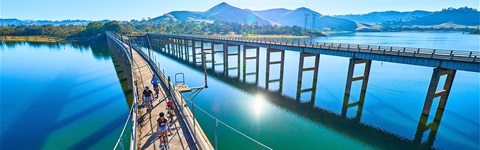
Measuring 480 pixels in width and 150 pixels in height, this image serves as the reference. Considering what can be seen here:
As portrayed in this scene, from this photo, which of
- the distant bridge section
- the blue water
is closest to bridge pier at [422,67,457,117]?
the distant bridge section

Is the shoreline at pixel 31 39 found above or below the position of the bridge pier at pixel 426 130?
above

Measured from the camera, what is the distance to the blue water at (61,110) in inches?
803

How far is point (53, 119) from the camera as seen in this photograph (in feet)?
81.3

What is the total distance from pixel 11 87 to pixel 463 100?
69570 millimetres

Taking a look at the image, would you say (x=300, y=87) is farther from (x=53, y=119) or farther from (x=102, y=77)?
(x=102, y=77)

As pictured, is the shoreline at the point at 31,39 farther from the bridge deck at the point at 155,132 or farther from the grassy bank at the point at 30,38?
the bridge deck at the point at 155,132

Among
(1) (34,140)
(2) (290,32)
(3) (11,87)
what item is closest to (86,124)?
(1) (34,140)

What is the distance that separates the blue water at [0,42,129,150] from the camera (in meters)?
20.4

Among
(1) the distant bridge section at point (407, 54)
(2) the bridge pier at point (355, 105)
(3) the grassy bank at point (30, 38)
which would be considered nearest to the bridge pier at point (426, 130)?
(2) the bridge pier at point (355, 105)

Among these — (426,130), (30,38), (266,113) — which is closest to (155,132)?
(266,113)

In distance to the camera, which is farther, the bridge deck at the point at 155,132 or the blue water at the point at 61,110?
the blue water at the point at 61,110

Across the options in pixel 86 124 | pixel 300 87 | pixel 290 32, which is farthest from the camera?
pixel 290 32

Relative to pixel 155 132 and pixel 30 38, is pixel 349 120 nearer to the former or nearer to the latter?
pixel 155 132

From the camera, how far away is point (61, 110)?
27406mm
